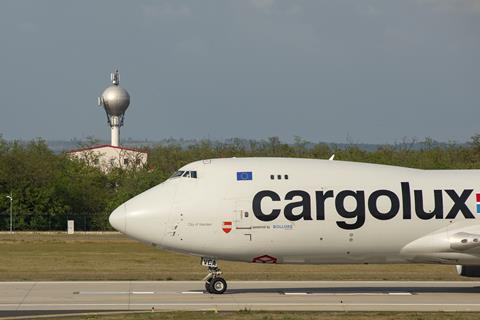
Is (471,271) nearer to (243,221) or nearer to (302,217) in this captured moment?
(302,217)

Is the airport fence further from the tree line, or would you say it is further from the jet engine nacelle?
the jet engine nacelle

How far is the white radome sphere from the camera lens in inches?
6068

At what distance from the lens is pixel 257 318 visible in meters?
26.6

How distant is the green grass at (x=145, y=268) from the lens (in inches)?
1555

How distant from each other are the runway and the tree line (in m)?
53.8

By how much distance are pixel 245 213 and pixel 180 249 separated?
231 centimetres

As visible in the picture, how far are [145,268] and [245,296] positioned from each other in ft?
42.8

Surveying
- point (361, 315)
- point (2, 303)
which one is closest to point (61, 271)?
point (2, 303)

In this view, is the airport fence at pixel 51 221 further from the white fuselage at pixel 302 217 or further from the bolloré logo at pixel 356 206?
the bolloré logo at pixel 356 206

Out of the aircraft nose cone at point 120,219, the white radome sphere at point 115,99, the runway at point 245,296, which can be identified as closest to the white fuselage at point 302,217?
the aircraft nose cone at point 120,219

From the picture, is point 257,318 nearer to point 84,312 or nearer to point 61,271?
point 84,312

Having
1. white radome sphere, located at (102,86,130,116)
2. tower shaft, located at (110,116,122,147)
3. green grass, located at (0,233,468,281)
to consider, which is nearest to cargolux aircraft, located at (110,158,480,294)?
green grass, located at (0,233,468,281)

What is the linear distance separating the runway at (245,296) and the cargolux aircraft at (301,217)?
1.25 m

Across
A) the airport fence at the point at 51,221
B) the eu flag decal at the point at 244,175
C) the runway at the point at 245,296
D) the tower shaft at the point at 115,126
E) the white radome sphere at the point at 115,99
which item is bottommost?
the runway at the point at 245,296
